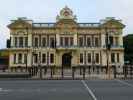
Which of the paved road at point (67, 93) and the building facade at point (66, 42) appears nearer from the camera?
the paved road at point (67, 93)

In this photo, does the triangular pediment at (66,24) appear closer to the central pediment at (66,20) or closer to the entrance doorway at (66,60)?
the central pediment at (66,20)

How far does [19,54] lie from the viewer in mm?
95000

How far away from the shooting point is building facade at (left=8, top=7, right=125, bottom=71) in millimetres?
94188

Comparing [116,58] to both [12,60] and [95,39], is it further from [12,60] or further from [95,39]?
[12,60]

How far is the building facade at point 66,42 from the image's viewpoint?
9419cm

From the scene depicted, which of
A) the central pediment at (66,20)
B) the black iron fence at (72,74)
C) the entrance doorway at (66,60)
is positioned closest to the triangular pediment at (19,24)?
the central pediment at (66,20)

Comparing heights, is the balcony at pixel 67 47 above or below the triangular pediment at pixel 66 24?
below

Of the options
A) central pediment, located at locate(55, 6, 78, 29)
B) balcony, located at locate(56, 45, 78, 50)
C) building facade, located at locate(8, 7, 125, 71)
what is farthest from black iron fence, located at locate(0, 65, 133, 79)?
central pediment, located at locate(55, 6, 78, 29)

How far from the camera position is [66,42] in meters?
95.4

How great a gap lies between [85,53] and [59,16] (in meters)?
12.0

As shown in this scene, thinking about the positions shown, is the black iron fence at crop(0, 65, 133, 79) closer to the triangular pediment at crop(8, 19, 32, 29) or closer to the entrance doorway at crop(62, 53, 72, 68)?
the entrance doorway at crop(62, 53, 72, 68)

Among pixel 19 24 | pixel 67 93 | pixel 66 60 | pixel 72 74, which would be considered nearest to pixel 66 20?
pixel 66 60

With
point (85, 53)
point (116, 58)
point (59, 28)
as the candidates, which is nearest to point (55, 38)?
point (59, 28)

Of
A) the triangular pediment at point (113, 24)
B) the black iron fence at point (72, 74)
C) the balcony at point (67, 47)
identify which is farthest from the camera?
the triangular pediment at point (113, 24)
